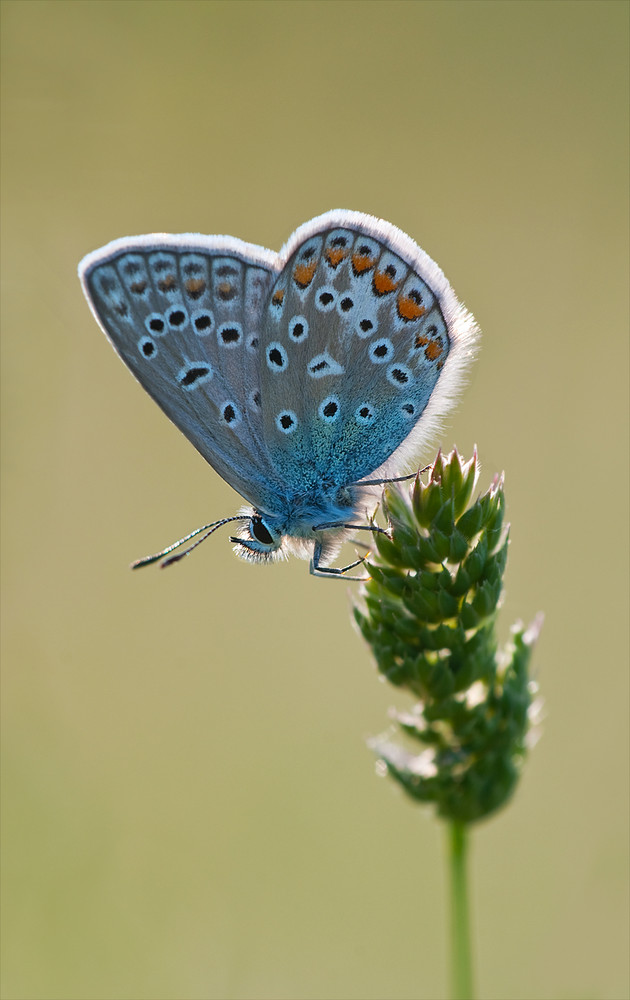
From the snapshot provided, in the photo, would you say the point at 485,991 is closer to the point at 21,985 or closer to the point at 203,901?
the point at 203,901

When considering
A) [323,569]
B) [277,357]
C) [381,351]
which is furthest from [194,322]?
[323,569]

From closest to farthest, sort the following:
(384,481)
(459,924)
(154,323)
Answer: (459,924) → (384,481) → (154,323)

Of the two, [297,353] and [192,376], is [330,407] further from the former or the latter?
[192,376]

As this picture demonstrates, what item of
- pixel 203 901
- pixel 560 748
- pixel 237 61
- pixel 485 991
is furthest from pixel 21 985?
pixel 237 61

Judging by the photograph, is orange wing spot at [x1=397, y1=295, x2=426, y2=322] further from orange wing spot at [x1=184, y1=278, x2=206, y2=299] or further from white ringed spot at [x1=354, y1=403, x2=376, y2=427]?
orange wing spot at [x1=184, y1=278, x2=206, y2=299]

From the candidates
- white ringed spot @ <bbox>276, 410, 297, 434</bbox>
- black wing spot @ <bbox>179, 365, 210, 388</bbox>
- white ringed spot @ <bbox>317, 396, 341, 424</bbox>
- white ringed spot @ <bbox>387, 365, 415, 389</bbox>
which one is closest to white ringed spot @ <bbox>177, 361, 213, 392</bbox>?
black wing spot @ <bbox>179, 365, 210, 388</bbox>

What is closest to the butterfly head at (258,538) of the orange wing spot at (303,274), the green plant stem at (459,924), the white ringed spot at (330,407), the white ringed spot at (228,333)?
the white ringed spot at (330,407)

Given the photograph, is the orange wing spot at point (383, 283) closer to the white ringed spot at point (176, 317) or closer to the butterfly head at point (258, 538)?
the white ringed spot at point (176, 317)
